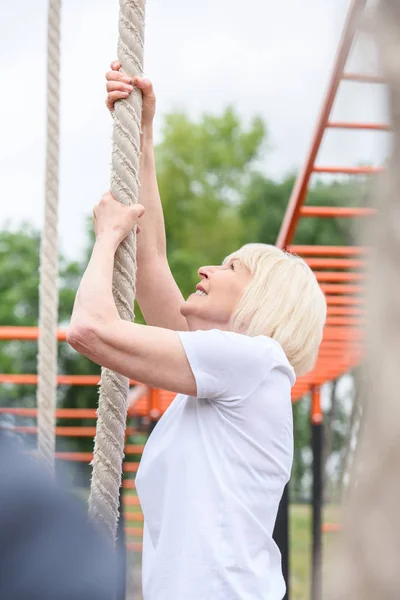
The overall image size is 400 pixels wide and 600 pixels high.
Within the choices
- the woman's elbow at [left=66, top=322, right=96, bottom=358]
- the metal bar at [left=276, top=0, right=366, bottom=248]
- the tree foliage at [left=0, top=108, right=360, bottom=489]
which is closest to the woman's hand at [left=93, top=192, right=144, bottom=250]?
the woman's elbow at [left=66, top=322, right=96, bottom=358]

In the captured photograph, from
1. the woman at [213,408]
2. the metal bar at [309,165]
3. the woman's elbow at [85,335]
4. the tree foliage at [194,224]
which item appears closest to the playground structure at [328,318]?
the metal bar at [309,165]

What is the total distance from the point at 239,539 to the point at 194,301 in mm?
369

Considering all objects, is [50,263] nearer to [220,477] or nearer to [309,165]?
[220,477]

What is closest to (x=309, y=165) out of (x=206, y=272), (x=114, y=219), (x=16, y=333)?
(x=16, y=333)

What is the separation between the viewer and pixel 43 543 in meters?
0.47

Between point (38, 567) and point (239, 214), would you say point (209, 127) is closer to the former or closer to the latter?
point (239, 214)

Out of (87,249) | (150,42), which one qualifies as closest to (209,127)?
Result: (87,249)

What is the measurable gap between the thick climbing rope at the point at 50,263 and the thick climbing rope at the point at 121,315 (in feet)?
1.61

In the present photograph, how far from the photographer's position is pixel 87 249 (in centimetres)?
1719

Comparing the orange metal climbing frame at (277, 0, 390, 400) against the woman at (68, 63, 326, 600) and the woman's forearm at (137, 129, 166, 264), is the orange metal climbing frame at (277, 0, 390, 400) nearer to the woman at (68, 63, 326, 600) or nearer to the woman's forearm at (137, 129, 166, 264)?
the woman at (68, 63, 326, 600)

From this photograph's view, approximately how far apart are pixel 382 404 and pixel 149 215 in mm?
1397

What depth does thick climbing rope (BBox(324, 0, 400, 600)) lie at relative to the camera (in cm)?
20

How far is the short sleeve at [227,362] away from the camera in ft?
3.91

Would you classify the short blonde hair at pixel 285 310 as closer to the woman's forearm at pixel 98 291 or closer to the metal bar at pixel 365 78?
the woman's forearm at pixel 98 291
